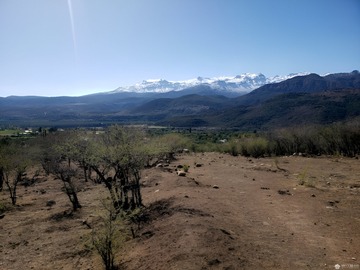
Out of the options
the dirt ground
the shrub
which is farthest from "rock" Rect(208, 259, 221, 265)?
the shrub

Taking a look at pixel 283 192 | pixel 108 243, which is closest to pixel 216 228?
pixel 108 243

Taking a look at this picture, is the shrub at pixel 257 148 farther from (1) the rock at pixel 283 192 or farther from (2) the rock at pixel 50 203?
(2) the rock at pixel 50 203

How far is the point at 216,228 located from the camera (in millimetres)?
13320

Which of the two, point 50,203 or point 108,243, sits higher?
point 108,243

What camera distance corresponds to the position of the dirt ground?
37.3ft

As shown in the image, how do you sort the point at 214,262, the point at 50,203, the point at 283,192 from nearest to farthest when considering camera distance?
the point at 214,262
the point at 283,192
the point at 50,203

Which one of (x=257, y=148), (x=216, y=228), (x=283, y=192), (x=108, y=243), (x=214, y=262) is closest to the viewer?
(x=214, y=262)

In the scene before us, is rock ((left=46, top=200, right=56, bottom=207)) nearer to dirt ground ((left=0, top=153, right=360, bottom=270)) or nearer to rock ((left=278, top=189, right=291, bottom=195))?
dirt ground ((left=0, top=153, right=360, bottom=270))

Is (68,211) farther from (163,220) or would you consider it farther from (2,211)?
(163,220)

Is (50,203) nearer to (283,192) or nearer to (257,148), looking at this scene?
(283,192)

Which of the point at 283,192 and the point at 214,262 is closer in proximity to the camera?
the point at 214,262

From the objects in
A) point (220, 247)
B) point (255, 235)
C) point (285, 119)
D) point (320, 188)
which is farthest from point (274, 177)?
point (285, 119)

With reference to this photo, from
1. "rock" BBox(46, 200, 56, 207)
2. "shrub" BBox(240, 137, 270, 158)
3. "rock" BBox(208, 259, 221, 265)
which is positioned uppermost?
"rock" BBox(208, 259, 221, 265)

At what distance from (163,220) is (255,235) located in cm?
464
